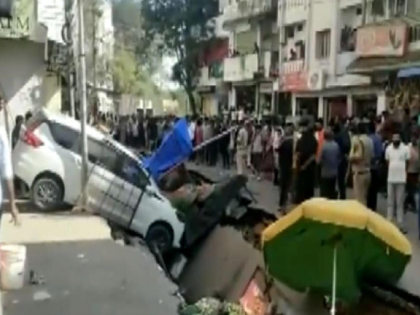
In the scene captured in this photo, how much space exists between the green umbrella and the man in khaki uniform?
5.58m

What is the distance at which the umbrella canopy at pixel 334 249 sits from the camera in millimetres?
8891

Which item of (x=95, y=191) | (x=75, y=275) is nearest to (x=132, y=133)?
(x=95, y=191)

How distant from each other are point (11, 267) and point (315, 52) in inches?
1336

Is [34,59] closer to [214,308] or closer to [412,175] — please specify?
[412,175]

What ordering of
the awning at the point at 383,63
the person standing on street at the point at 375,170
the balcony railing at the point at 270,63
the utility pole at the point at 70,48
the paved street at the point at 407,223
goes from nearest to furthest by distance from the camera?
the paved street at the point at 407,223, the person standing on street at the point at 375,170, the utility pole at the point at 70,48, the awning at the point at 383,63, the balcony railing at the point at 270,63

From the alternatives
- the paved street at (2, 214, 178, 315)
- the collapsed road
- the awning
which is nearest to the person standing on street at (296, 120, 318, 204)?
the collapsed road

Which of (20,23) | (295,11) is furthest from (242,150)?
(295,11)

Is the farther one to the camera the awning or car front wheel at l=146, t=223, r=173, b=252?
the awning

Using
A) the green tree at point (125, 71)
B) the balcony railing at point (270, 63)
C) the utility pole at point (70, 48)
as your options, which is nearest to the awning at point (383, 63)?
the utility pole at point (70, 48)

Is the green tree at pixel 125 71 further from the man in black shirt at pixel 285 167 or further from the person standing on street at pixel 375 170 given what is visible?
the person standing on street at pixel 375 170

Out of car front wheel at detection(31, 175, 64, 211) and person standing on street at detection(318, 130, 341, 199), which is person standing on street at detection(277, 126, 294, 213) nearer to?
person standing on street at detection(318, 130, 341, 199)

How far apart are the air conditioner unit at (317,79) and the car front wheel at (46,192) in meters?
25.0

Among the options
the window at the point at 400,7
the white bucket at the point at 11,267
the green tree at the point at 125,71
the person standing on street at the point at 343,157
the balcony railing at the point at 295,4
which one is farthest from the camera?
A: the green tree at the point at 125,71

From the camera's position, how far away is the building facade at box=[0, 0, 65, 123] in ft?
79.9
